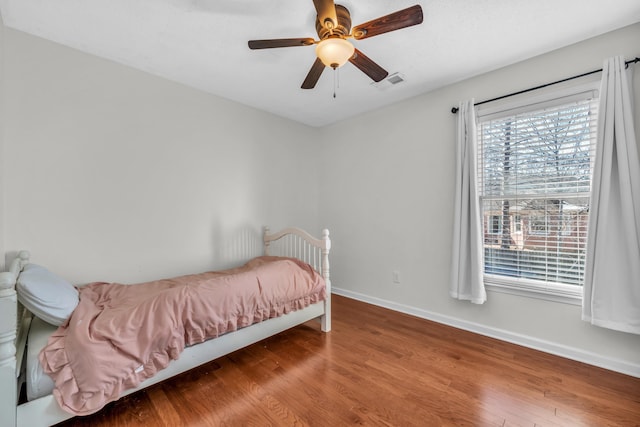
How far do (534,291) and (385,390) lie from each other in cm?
150

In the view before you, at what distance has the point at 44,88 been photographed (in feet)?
6.61

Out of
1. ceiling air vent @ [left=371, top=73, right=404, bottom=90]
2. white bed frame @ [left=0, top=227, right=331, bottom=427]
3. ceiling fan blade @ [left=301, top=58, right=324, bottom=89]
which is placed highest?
ceiling air vent @ [left=371, top=73, right=404, bottom=90]

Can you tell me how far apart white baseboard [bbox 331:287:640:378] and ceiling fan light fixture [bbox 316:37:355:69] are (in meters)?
2.50

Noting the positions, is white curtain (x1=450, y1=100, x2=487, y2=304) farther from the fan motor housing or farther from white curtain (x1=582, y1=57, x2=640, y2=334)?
the fan motor housing

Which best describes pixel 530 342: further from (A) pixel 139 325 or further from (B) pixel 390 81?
(A) pixel 139 325

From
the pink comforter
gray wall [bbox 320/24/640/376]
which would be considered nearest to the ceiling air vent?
gray wall [bbox 320/24/640/376]

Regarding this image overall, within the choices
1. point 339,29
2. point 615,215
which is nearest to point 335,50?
point 339,29

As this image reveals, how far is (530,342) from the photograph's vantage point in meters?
2.26

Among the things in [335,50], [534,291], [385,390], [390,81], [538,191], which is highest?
[390,81]

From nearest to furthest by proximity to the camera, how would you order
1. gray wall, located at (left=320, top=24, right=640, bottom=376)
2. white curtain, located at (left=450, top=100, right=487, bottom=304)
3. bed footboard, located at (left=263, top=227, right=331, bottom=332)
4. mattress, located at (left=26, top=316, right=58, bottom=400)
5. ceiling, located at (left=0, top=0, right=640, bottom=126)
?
mattress, located at (left=26, top=316, right=58, bottom=400) < ceiling, located at (left=0, top=0, right=640, bottom=126) < gray wall, located at (left=320, top=24, right=640, bottom=376) < white curtain, located at (left=450, top=100, right=487, bottom=304) < bed footboard, located at (left=263, top=227, right=331, bottom=332)

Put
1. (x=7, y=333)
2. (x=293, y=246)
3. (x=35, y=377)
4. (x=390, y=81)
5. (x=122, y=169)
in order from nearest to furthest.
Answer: (x=7, y=333)
(x=35, y=377)
(x=122, y=169)
(x=390, y=81)
(x=293, y=246)

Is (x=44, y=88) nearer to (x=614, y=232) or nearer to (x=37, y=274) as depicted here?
(x=37, y=274)

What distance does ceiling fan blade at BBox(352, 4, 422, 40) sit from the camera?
53.8 inches

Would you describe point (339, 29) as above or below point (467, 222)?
above
